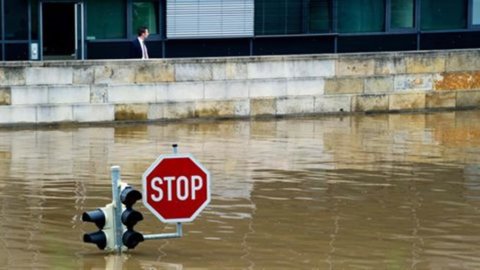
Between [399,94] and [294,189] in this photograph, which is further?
[399,94]

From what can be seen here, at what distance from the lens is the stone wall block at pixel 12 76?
2839cm

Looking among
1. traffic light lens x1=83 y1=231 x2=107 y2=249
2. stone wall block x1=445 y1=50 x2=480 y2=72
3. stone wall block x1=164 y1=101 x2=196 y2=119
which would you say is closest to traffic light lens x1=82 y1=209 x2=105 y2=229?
traffic light lens x1=83 y1=231 x2=107 y2=249

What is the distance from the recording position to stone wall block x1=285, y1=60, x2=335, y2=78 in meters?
31.4

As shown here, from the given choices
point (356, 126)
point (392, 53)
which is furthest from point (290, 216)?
point (392, 53)

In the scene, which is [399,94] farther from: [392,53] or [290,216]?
[290,216]

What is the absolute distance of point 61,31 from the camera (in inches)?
1287

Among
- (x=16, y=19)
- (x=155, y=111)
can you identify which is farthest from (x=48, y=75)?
(x=16, y=19)

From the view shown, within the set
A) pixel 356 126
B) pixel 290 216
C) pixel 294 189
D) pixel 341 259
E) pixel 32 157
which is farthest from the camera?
pixel 356 126

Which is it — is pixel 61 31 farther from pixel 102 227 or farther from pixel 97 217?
pixel 97 217

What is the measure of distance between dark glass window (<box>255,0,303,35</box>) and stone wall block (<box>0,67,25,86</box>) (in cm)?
721

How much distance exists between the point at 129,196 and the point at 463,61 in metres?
19.5

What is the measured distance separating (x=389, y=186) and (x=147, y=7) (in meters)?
13.3

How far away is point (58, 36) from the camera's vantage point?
32.8 meters

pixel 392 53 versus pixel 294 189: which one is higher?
pixel 392 53
